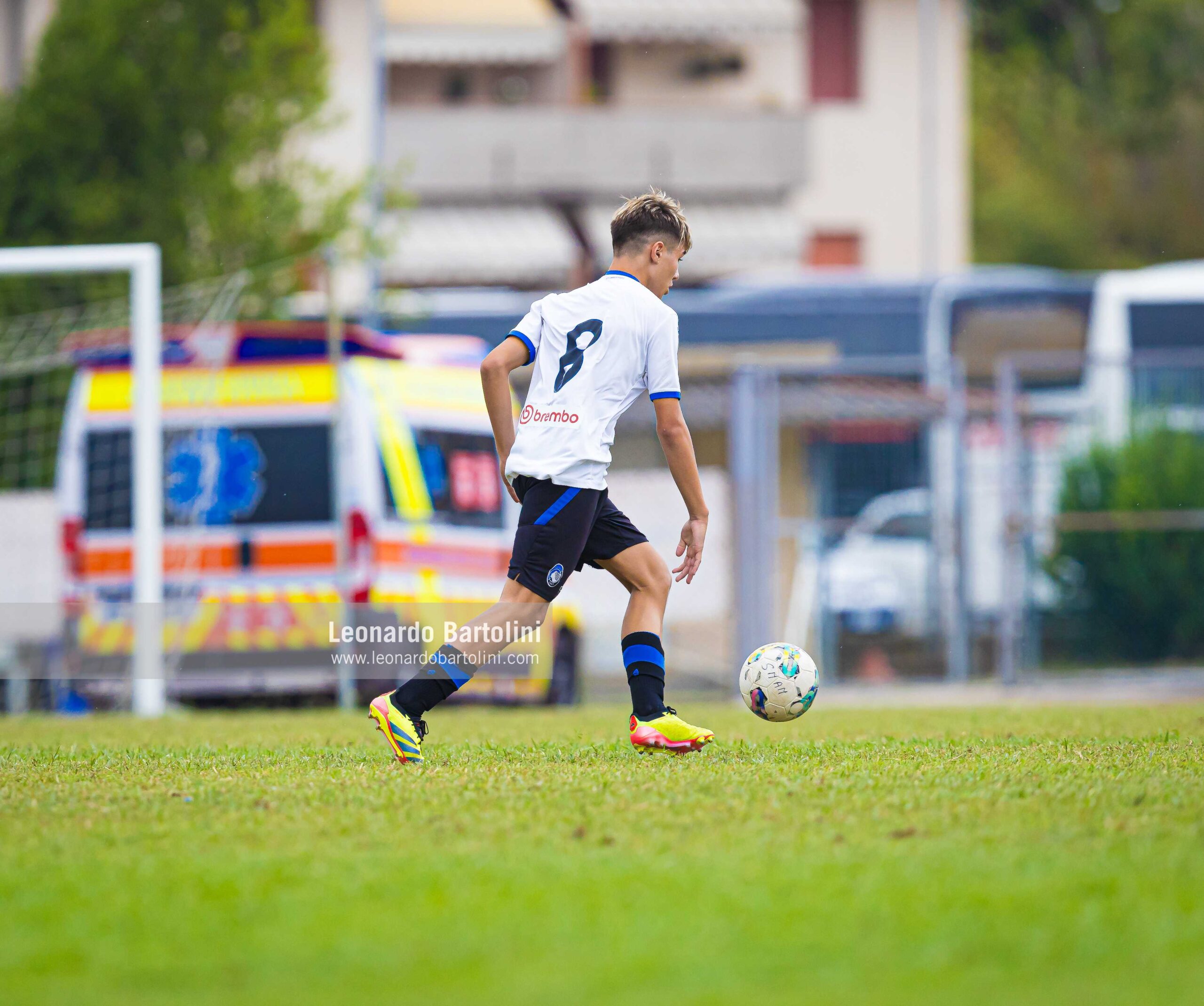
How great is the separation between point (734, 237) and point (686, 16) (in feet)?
11.8

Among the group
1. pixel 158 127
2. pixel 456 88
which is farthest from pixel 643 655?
pixel 456 88

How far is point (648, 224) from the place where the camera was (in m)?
6.07

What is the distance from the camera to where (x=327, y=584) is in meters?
11.7

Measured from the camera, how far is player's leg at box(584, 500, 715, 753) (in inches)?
233

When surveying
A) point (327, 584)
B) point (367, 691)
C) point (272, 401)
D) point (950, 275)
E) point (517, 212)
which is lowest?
point (367, 691)

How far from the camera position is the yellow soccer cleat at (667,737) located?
19.3 feet

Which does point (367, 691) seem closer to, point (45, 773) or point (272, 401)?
point (272, 401)

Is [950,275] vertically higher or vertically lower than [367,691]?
higher

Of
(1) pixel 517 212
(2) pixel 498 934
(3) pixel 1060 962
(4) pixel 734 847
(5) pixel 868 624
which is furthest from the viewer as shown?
(1) pixel 517 212

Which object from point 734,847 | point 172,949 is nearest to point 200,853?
point 172,949

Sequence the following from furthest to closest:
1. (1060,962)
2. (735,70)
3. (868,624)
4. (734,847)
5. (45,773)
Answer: (735,70)
(868,624)
(45,773)
(734,847)
(1060,962)

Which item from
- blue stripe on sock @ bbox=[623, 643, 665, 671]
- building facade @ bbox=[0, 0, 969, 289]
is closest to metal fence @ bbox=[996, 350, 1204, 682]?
blue stripe on sock @ bbox=[623, 643, 665, 671]

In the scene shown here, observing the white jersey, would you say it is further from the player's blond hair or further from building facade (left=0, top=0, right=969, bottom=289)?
building facade (left=0, top=0, right=969, bottom=289)

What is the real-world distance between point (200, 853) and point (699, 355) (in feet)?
53.9
